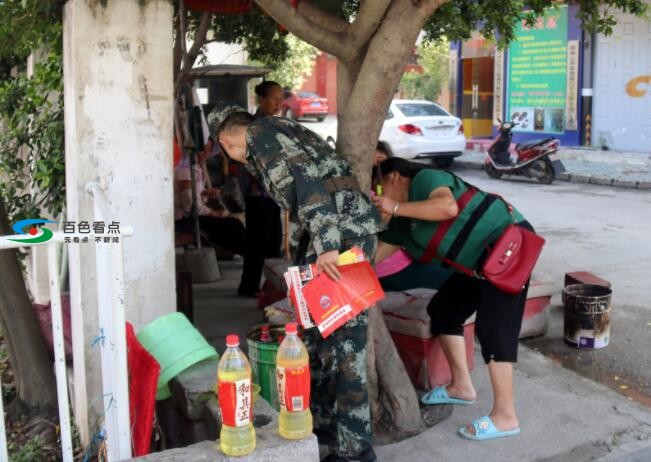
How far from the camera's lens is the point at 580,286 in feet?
17.6

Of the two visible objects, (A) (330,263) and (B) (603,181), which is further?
(B) (603,181)

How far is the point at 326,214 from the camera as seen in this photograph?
3.14 m

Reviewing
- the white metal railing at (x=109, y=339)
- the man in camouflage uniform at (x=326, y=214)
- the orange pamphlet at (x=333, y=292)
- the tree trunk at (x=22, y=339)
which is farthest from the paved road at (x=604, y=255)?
the tree trunk at (x=22, y=339)

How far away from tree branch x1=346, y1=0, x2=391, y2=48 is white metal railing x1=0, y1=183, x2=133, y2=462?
1.60m

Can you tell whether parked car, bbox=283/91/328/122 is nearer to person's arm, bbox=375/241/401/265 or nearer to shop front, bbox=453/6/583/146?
shop front, bbox=453/6/583/146

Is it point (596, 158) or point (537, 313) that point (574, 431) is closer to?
point (537, 313)

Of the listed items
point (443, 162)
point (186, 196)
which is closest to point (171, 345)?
point (186, 196)

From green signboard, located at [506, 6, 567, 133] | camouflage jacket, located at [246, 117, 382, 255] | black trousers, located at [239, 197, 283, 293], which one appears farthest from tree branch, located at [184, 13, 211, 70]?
green signboard, located at [506, 6, 567, 133]

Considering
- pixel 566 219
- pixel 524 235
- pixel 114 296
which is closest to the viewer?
pixel 114 296

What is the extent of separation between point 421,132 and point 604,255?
311 inches

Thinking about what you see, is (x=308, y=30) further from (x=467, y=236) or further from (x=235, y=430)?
(x=235, y=430)

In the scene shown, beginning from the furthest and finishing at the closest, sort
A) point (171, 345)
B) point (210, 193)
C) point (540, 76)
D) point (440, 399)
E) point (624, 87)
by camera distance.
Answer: point (540, 76), point (624, 87), point (210, 193), point (440, 399), point (171, 345)

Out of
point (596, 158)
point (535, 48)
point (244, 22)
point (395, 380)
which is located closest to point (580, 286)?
point (395, 380)

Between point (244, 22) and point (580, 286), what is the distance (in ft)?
11.5
